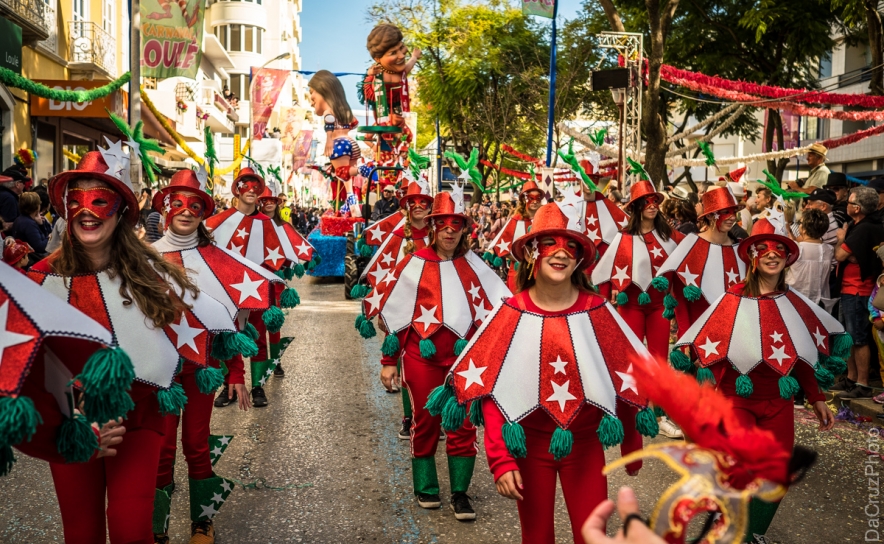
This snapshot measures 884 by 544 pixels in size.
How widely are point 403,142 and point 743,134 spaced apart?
13.1m

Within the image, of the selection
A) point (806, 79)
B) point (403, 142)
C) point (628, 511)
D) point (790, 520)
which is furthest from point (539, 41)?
point (628, 511)

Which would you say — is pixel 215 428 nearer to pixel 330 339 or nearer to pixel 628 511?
pixel 330 339

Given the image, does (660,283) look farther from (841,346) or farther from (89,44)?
(89,44)

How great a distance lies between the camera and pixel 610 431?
11.7 ft

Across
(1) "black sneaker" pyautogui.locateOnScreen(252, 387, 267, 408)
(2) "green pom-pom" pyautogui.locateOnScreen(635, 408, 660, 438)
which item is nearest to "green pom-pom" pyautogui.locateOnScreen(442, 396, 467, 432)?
(2) "green pom-pom" pyautogui.locateOnScreen(635, 408, 660, 438)

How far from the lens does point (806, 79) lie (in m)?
25.3

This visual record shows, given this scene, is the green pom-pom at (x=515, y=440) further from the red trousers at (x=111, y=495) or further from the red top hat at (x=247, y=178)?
the red top hat at (x=247, y=178)

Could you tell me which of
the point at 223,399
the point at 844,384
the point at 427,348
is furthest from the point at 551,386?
the point at 844,384

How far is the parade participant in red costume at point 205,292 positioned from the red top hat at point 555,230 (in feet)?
4.86

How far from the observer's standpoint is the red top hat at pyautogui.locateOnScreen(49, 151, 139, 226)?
344 centimetres

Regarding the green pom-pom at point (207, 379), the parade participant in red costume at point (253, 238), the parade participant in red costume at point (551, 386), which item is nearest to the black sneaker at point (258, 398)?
the parade participant in red costume at point (253, 238)

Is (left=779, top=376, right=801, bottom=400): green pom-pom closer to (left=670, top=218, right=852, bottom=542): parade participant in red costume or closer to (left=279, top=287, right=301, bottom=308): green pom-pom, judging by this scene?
(left=670, top=218, right=852, bottom=542): parade participant in red costume

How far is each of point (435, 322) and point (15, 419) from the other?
3.41 metres

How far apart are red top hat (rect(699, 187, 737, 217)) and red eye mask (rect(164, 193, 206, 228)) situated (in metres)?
3.91
